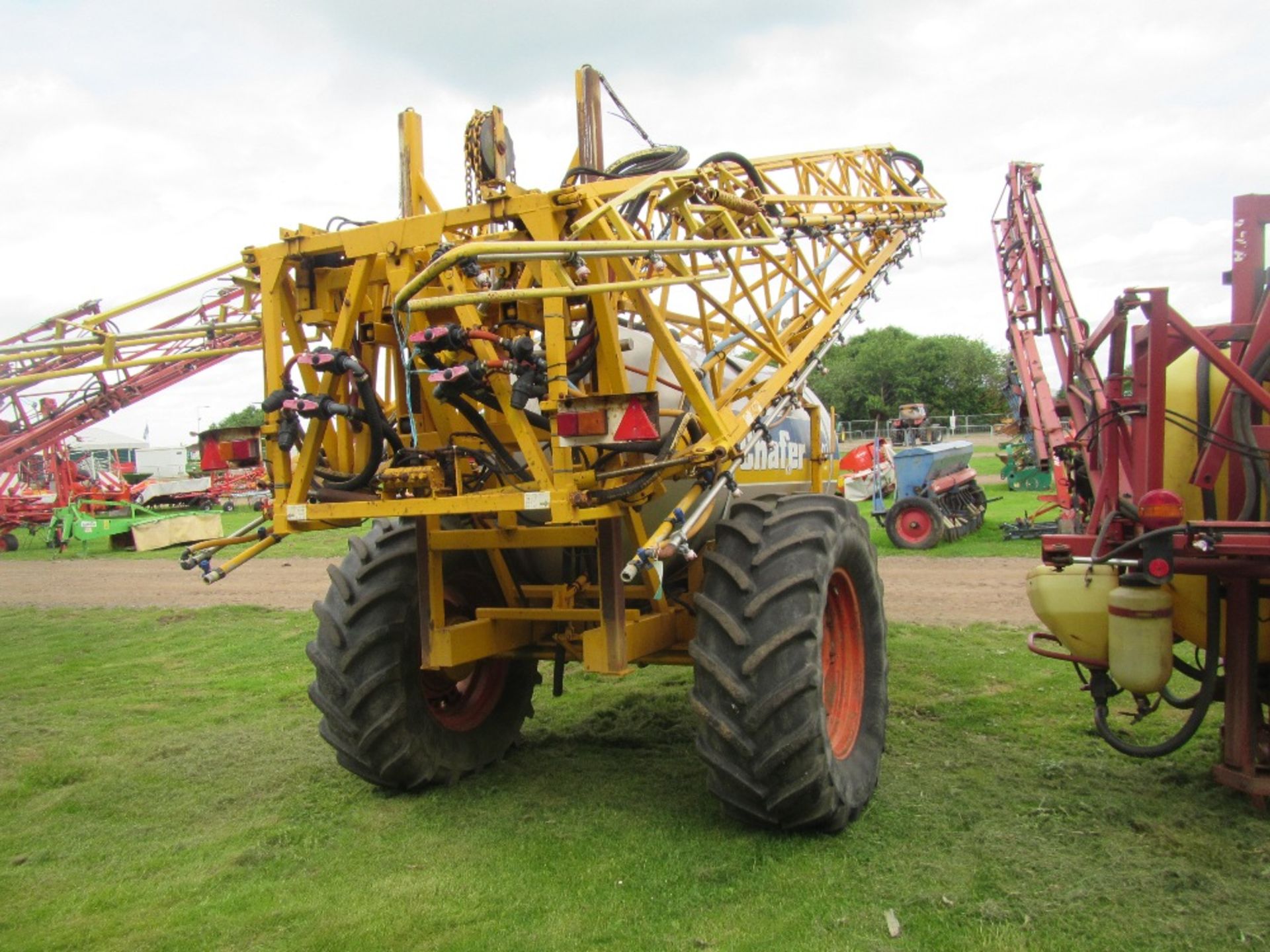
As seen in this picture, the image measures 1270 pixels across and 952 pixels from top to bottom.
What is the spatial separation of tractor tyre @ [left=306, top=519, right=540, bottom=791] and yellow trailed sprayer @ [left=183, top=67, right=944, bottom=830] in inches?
0.5

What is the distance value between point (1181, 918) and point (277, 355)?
415cm

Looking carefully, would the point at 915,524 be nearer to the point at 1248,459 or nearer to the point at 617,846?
the point at 1248,459

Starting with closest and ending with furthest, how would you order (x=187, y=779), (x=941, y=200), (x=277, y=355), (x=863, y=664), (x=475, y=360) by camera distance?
(x=475, y=360), (x=277, y=355), (x=863, y=664), (x=187, y=779), (x=941, y=200)

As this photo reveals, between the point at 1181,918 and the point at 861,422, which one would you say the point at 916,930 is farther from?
the point at 861,422

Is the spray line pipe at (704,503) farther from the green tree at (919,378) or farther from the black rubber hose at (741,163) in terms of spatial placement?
the green tree at (919,378)

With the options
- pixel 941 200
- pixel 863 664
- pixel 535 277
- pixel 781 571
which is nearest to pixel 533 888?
pixel 781 571

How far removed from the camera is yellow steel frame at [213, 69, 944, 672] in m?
3.96

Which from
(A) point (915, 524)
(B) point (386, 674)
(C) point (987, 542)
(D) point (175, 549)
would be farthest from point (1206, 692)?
(D) point (175, 549)

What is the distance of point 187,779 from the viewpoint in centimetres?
544

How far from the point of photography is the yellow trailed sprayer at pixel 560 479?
12.9 ft

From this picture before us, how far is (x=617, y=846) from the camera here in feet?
13.8

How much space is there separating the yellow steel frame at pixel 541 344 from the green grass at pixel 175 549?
11.3 m

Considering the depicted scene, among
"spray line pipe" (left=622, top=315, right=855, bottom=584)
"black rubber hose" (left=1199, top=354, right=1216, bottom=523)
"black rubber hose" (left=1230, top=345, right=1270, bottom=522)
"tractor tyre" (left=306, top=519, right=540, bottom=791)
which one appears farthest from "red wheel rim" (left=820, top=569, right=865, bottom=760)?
"tractor tyre" (left=306, top=519, right=540, bottom=791)

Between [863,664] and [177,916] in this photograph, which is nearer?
[177,916]
